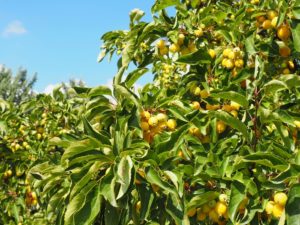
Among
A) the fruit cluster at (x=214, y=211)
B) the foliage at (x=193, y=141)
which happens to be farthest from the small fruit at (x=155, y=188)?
the fruit cluster at (x=214, y=211)

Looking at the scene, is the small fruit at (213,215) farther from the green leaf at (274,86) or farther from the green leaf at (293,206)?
the green leaf at (274,86)

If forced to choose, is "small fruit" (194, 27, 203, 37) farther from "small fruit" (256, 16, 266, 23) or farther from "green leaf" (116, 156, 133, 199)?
"green leaf" (116, 156, 133, 199)

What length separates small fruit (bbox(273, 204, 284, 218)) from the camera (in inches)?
68.4

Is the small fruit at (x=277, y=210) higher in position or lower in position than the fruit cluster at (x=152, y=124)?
lower

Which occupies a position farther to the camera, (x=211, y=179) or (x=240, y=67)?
(x=240, y=67)

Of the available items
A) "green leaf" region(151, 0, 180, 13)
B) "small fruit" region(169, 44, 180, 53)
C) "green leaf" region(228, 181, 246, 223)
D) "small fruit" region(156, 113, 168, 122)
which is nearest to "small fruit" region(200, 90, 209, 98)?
"small fruit" region(169, 44, 180, 53)

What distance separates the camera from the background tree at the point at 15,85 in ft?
97.3

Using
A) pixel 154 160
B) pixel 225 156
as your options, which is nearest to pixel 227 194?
pixel 225 156

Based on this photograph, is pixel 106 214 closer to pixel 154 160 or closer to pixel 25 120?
pixel 154 160

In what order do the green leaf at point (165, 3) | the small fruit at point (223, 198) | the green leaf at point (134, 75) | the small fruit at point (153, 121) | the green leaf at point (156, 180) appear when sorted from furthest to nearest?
the green leaf at point (165, 3), the green leaf at point (134, 75), the small fruit at point (153, 121), the small fruit at point (223, 198), the green leaf at point (156, 180)

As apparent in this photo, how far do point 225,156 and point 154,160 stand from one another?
46 centimetres

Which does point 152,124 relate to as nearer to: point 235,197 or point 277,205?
point 235,197

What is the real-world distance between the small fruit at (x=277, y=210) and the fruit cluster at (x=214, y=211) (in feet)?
0.73

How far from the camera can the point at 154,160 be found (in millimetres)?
1788
